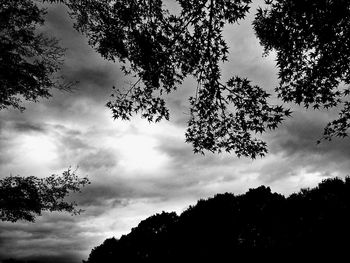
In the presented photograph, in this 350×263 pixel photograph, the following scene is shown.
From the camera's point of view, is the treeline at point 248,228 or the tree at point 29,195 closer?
the treeline at point 248,228

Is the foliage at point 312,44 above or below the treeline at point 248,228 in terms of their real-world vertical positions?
above

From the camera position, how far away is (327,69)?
11.7 meters

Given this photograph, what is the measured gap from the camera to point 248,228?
218 inches

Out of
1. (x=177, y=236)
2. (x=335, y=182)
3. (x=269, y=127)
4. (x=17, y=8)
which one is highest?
(x=17, y=8)

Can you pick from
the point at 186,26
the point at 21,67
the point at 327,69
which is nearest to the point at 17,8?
the point at 21,67

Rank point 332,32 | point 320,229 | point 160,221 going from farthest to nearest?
1. point 332,32
2. point 160,221
3. point 320,229

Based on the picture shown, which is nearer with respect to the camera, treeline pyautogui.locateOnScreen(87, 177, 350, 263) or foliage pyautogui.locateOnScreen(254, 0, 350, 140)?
treeline pyautogui.locateOnScreen(87, 177, 350, 263)

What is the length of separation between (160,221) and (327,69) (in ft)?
27.8

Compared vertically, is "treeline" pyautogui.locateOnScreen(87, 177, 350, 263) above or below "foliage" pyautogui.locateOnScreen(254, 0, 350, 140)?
below

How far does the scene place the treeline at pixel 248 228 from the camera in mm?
4215

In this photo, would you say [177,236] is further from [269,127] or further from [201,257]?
[269,127]

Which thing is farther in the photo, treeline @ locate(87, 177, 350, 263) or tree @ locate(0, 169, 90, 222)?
tree @ locate(0, 169, 90, 222)

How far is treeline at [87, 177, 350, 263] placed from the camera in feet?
13.8

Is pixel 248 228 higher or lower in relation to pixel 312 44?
lower
